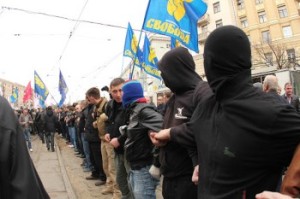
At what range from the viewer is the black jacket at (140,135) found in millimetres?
3840

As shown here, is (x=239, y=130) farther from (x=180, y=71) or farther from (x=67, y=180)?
(x=67, y=180)

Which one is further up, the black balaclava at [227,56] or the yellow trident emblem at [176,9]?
the yellow trident emblem at [176,9]

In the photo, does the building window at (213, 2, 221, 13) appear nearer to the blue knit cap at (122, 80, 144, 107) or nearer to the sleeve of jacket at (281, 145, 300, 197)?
the blue knit cap at (122, 80, 144, 107)

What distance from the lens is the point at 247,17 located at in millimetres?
50031

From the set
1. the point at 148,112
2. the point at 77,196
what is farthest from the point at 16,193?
the point at 77,196

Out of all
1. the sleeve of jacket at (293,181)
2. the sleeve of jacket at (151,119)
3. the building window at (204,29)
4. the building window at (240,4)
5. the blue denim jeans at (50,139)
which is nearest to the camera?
the sleeve of jacket at (293,181)

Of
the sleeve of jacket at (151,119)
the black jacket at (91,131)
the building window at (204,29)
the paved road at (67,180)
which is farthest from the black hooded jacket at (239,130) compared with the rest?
the building window at (204,29)

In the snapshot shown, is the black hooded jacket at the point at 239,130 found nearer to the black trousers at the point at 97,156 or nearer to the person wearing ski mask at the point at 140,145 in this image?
the person wearing ski mask at the point at 140,145

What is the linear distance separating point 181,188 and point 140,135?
45.7 inches

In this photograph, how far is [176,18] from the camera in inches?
226

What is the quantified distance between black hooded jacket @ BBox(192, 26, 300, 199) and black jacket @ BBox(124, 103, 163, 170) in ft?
5.55

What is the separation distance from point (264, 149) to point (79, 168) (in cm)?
965

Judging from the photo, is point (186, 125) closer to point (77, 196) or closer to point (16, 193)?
point (16, 193)

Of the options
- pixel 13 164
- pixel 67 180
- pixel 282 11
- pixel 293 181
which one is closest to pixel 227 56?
pixel 293 181
